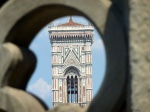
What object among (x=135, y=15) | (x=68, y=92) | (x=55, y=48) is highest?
(x=55, y=48)

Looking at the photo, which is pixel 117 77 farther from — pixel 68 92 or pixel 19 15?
pixel 68 92

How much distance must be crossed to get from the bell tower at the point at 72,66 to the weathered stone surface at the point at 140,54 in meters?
52.7

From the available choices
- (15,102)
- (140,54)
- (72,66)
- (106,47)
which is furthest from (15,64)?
(72,66)

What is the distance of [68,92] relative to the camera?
5628 centimetres

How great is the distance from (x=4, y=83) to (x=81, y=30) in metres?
56.0

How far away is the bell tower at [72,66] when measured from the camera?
182 ft

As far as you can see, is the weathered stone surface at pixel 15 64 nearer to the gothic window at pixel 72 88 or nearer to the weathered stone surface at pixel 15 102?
the weathered stone surface at pixel 15 102

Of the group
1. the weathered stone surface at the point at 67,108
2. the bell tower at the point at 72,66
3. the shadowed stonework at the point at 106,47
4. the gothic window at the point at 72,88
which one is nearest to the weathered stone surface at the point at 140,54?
the shadowed stonework at the point at 106,47

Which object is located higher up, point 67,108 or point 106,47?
point 106,47

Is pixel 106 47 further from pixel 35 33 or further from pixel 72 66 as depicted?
pixel 72 66

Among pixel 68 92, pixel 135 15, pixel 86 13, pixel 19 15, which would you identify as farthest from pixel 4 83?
pixel 68 92

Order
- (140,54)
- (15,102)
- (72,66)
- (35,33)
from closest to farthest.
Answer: (140,54) < (15,102) < (35,33) < (72,66)

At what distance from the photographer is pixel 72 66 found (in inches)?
2179

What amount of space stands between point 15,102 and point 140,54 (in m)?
0.51
